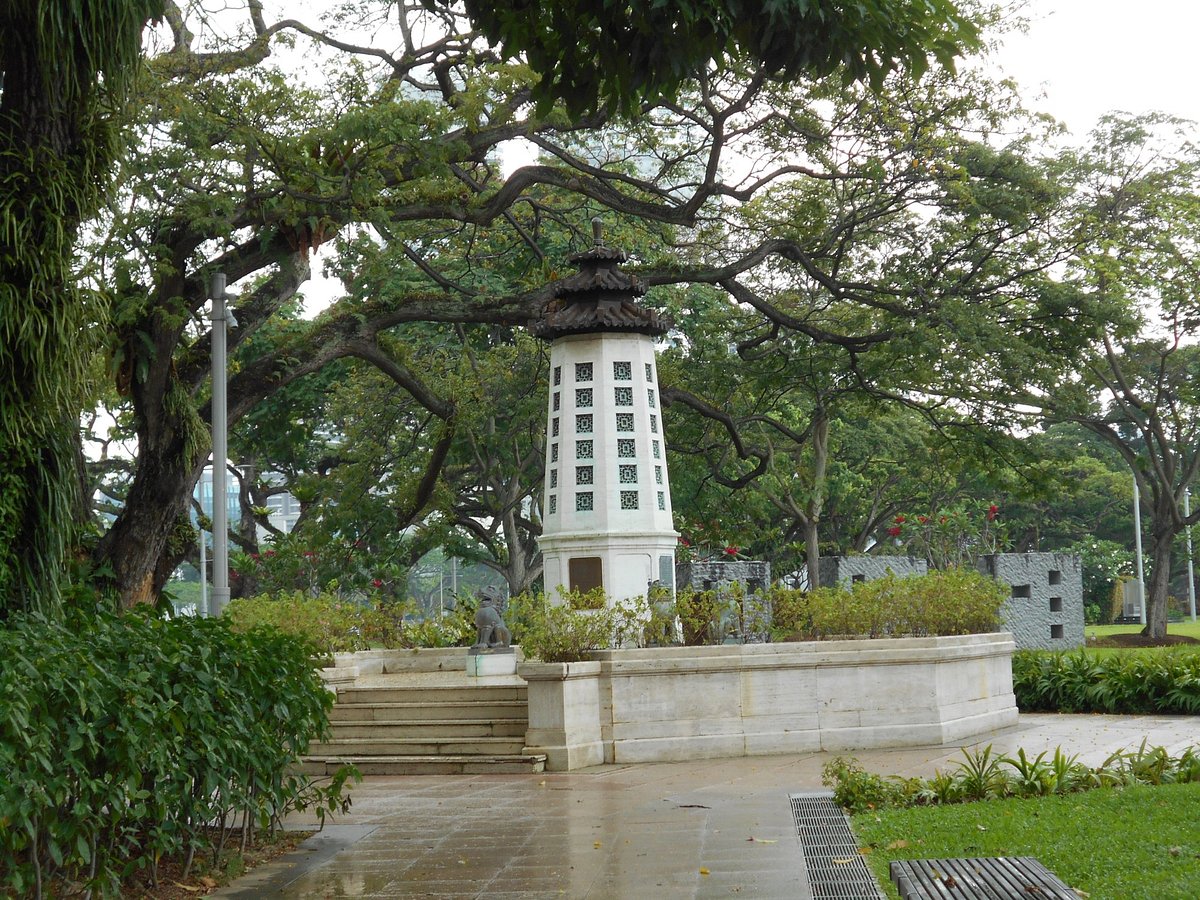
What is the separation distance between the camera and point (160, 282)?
47.1ft

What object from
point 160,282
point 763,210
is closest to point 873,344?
point 763,210

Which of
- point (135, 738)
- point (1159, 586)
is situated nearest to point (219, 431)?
point (135, 738)

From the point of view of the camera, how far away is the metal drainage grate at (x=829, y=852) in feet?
24.2

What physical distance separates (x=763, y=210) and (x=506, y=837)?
14.8 m

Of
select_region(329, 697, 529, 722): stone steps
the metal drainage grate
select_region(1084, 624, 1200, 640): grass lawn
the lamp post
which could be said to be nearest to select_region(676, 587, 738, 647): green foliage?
select_region(329, 697, 529, 722): stone steps

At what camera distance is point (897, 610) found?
16422 millimetres

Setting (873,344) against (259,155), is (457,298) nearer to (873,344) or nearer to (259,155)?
(259,155)

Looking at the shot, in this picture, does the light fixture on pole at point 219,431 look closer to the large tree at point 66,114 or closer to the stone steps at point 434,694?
the stone steps at point 434,694

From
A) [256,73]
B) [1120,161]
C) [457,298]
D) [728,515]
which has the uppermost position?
[1120,161]

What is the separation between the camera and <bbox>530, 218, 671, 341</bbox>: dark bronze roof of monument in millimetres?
18266

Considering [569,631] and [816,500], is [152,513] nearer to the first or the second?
[569,631]

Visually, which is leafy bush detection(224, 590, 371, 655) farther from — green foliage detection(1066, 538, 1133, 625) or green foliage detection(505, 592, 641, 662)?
green foliage detection(1066, 538, 1133, 625)

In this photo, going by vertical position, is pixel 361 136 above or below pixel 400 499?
above

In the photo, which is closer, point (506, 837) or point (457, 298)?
point (506, 837)
